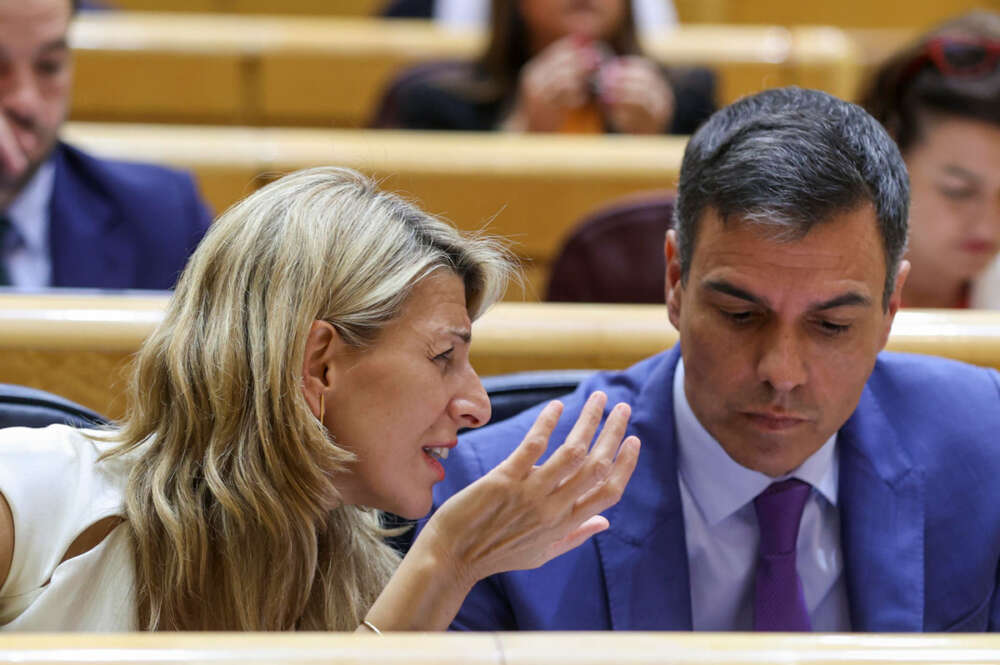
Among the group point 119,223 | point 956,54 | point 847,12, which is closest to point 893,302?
point 956,54

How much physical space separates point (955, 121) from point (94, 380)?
4.23 ft

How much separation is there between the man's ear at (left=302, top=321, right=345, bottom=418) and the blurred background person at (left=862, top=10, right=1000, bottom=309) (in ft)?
3.70

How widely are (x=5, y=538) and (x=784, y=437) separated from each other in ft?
2.16

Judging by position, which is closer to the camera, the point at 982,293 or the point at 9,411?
the point at 9,411

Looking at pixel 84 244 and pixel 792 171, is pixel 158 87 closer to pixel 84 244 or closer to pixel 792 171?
pixel 84 244

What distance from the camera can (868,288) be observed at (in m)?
1.12

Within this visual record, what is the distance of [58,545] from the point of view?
41.5 inches

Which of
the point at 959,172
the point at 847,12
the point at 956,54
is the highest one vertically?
the point at 956,54

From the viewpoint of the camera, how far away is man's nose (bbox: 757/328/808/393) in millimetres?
1103

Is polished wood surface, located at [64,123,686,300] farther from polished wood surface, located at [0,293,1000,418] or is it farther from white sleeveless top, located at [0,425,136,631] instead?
white sleeveless top, located at [0,425,136,631]

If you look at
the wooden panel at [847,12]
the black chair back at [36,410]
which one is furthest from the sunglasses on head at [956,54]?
the wooden panel at [847,12]

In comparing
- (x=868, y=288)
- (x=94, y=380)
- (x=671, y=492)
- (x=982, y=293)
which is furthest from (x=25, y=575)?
(x=982, y=293)

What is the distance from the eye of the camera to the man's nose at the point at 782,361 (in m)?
1.10

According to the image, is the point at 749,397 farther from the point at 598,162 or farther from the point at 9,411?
the point at 598,162
